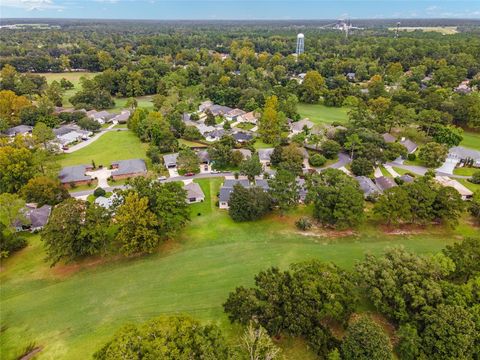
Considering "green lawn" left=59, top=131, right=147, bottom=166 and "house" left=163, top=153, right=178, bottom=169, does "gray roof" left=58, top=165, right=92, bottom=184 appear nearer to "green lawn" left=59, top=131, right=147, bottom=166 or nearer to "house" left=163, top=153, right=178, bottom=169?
"green lawn" left=59, top=131, right=147, bottom=166

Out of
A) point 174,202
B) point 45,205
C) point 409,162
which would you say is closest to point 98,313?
point 174,202

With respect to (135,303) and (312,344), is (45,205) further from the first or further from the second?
(312,344)

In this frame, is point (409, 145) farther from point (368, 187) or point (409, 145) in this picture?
point (368, 187)

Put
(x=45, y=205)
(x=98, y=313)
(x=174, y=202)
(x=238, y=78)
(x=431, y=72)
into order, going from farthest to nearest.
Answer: (x=431, y=72)
(x=238, y=78)
(x=45, y=205)
(x=174, y=202)
(x=98, y=313)

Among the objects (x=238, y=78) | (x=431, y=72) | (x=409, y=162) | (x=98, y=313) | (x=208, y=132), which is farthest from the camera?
(x=431, y=72)

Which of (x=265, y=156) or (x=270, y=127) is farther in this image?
(x=270, y=127)

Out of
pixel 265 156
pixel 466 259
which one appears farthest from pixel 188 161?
pixel 466 259
